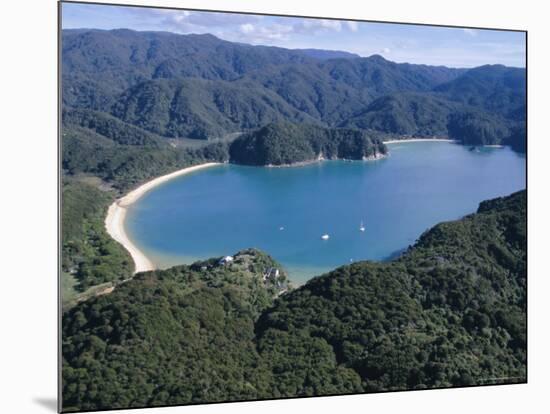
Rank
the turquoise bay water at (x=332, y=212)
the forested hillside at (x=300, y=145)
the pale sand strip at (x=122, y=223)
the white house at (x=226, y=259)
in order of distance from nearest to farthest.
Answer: the pale sand strip at (x=122, y=223)
the white house at (x=226, y=259)
the turquoise bay water at (x=332, y=212)
the forested hillside at (x=300, y=145)

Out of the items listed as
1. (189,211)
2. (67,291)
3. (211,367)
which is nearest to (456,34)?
(189,211)

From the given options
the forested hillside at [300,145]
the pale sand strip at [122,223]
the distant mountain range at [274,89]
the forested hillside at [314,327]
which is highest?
the distant mountain range at [274,89]

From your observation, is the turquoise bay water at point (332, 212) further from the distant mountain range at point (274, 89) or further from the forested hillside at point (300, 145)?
the forested hillside at point (300, 145)

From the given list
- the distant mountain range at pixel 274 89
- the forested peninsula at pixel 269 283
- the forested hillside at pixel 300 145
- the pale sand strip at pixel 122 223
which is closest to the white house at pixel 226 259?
the forested peninsula at pixel 269 283

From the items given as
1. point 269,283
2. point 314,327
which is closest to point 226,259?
point 269,283

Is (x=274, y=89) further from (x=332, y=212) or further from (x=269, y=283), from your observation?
(x=269, y=283)

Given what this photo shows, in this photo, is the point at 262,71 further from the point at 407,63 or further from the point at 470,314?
the point at 470,314
